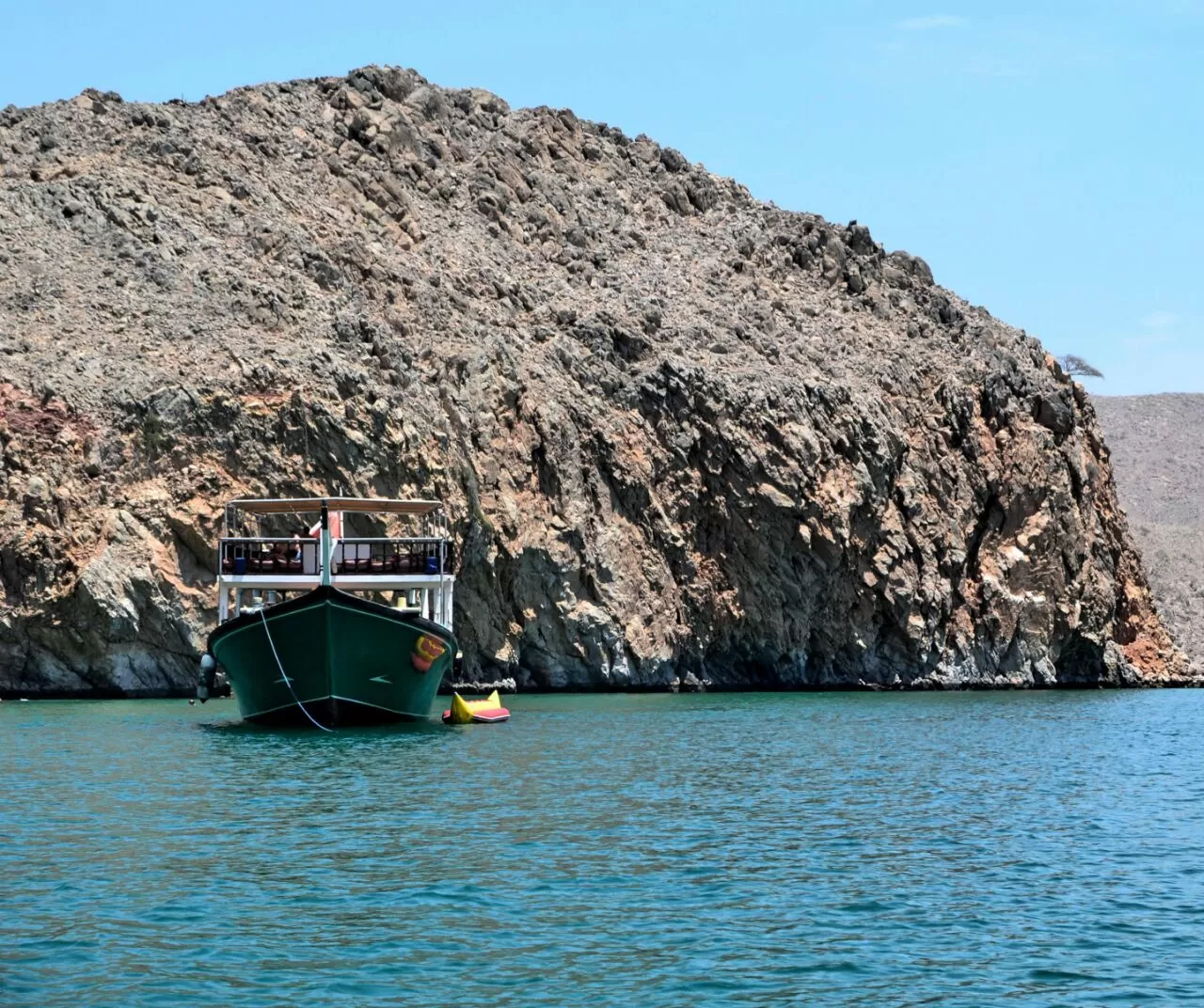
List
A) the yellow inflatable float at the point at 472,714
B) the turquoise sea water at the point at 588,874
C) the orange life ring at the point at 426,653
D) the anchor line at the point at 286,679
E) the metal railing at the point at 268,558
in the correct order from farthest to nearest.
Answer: the yellow inflatable float at the point at 472,714 → the metal railing at the point at 268,558 → the orange life ring at the point at 426,653 → the anchor line at the point at 286,679 → the turquoise sea water at the point at 588,874

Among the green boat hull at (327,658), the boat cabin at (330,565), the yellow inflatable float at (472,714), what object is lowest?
the yellow inflatable float at (472,714)

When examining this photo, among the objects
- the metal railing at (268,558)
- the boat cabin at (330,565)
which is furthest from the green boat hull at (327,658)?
the metal railing at (268,558)

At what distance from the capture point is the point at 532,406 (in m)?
79.9

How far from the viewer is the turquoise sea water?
18.5m

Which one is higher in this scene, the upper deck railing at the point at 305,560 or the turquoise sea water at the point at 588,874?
the upper deck railing at the point at 305,560

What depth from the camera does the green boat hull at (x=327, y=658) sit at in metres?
46.2

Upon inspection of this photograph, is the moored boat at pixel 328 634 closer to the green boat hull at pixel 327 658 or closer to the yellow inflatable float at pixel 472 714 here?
the green boat hull at pixel 327 658

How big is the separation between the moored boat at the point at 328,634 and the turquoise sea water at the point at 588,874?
288 centimetres

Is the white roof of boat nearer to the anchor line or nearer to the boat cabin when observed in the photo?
the boat cabin

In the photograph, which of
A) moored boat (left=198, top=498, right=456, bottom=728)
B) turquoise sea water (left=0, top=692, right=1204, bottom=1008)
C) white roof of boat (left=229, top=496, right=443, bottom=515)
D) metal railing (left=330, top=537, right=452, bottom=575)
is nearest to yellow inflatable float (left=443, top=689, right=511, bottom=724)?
moored boat (left=198, top=498, right=456, bottom=728)

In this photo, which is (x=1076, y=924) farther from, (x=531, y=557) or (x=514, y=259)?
(x=514, y=259)

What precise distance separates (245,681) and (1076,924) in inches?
1259

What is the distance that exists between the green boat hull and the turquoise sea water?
2744 millimetres

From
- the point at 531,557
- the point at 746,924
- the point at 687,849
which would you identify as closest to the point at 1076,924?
the point at 746,924
